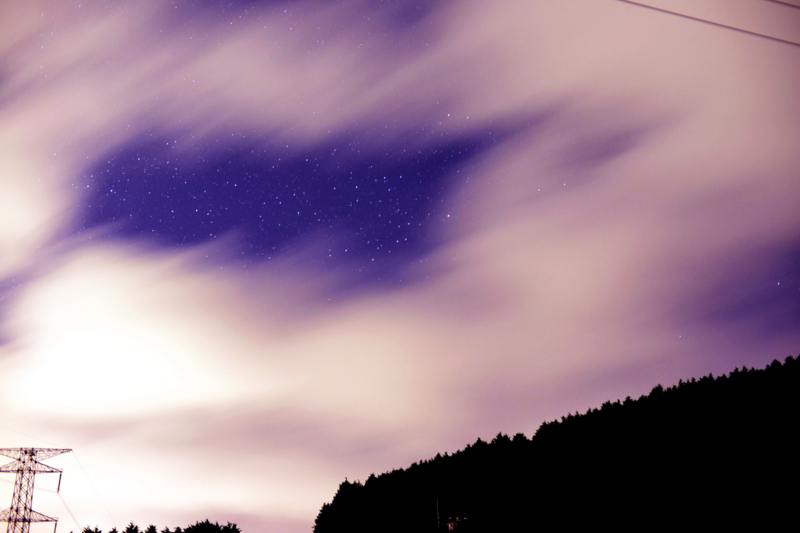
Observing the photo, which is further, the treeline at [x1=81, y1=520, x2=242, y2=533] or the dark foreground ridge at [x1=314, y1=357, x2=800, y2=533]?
the treeline at [x1=81, y1=520, x2=242, y2=533]

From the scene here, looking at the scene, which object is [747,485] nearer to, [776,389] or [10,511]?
[776,389]

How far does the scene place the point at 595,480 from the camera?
2467 centimetres

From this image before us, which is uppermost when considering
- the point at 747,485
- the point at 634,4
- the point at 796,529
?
the point at 634,4

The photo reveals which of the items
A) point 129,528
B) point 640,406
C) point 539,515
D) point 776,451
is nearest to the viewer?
point 776,451

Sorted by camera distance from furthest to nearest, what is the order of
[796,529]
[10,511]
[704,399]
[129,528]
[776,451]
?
[129,528] → [10,511] → [704,399] → [776,451] → [796,529]

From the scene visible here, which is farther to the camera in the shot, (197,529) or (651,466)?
(197,529)

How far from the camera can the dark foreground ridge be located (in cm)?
1927

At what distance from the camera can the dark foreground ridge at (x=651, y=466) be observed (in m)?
19.3

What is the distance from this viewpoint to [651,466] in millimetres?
22734

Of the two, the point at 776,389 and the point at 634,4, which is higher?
the point at 634,4

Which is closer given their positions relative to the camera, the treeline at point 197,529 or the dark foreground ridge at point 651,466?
the dark foreground ridge at point 651,466

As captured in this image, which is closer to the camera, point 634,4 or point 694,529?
→ point 634,4

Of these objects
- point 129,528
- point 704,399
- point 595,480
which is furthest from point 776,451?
point 129,528

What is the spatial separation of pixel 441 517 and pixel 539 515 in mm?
8225
